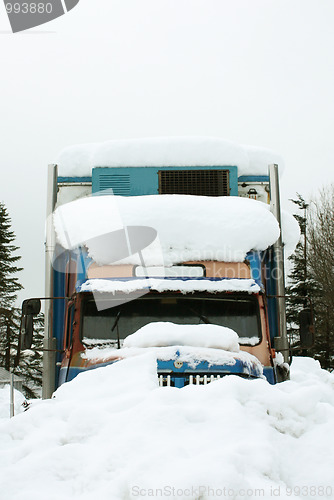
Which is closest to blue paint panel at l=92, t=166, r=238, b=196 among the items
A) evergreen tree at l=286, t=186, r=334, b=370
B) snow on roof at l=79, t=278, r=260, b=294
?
snow on roof at l=79, t=278, r=260, b=294

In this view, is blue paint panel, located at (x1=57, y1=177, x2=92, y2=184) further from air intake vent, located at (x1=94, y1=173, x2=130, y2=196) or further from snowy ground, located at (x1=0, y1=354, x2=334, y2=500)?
snowy ground, located at (x1=0, y1=354, x2=334, y2=500)

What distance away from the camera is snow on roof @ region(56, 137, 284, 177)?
358 inches

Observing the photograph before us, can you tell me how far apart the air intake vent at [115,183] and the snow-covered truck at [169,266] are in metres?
0.02

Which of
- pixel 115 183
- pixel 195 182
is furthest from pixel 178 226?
pixel 115 183

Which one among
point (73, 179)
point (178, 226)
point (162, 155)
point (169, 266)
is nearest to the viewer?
point (169, 266)

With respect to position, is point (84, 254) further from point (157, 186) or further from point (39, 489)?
point (39, 489)

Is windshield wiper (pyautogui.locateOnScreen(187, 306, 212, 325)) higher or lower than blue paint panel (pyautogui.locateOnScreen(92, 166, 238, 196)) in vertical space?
lower

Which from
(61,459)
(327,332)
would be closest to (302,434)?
(61,459)

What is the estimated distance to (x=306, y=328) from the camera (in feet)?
25.0

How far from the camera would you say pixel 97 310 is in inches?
282

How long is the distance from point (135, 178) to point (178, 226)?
171cm

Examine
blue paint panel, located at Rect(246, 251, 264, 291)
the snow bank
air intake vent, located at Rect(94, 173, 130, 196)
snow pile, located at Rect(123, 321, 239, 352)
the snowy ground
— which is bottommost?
the snowy ground

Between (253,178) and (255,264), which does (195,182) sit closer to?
(253,178)

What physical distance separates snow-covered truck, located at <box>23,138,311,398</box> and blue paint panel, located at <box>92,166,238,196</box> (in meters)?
0.01
